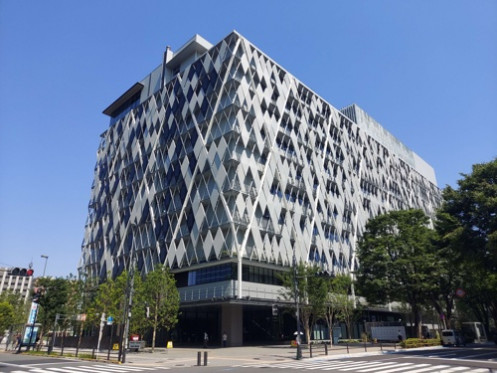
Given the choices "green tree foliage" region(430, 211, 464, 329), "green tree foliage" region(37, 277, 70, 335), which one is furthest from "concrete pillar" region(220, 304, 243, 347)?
"green tree foliage" region(430, 211, 464, 329)

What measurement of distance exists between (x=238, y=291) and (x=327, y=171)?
30007mm

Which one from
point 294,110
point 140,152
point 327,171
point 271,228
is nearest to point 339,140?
point 327,171

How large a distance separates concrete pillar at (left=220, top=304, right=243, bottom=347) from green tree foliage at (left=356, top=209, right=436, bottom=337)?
16.9m

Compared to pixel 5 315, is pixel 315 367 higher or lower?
lower

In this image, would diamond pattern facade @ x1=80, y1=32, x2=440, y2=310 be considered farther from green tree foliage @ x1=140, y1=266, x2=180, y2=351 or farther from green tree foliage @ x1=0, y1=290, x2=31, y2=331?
green tree foliage @ x1=0, y1=290, x2=31, y2=331

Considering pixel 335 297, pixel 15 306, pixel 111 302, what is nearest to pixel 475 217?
pixel 335 297

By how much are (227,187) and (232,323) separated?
15976 millimetres

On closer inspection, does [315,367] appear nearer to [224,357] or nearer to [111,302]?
[224,357]

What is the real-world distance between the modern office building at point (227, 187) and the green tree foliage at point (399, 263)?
7924 millimetres

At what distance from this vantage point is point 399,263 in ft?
140

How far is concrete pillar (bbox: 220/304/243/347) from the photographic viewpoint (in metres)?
40.0

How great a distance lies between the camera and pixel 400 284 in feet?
142

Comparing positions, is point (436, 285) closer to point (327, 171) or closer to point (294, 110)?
point (327, 171)

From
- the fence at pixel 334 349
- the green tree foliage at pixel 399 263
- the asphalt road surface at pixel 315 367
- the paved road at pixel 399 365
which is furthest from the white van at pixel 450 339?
the asphalt road surface at pixel 315 367
